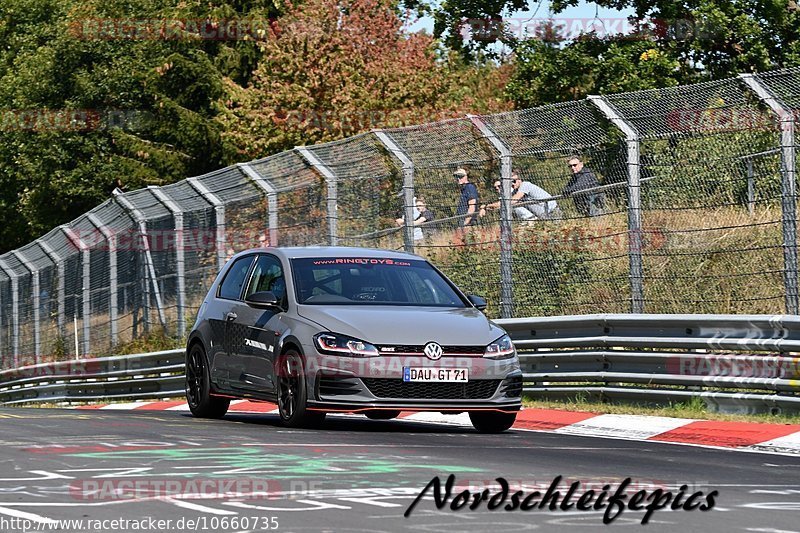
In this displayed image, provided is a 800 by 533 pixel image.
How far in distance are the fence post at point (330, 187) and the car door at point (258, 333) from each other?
4.85 metres

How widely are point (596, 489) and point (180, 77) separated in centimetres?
4696

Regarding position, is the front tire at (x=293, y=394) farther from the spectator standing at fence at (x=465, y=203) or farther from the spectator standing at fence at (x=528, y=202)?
the spectator standing at fence at (x=465, y=203)

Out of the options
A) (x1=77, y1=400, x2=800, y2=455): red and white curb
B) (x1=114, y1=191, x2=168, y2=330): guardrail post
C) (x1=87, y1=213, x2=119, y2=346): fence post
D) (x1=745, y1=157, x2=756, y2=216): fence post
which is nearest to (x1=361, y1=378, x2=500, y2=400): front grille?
(x1=77, y1=400, x2=800, y2=455): red and white curb

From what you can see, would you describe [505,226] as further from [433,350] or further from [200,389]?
[433,350]

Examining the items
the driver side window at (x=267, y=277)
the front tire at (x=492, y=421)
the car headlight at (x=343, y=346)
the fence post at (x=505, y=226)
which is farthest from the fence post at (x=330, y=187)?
the car headlight at (x=343, y=346)

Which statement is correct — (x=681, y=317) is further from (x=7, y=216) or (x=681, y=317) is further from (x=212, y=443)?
(x=7, y=216)

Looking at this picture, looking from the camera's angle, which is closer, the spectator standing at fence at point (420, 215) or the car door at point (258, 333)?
the car door at point (258, 333)

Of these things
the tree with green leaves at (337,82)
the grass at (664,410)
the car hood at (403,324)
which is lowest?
the grass at (664,410)

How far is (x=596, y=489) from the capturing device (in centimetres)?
845

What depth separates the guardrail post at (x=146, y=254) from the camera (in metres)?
23.4

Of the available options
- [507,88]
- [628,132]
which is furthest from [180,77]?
[628,132]

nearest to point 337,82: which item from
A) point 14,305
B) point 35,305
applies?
point 14,305

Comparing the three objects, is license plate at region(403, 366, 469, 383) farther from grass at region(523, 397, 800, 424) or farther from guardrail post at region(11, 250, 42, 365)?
A: guardrail post at region(11, 250, 42, 365)

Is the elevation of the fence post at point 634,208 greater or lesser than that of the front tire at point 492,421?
greater
